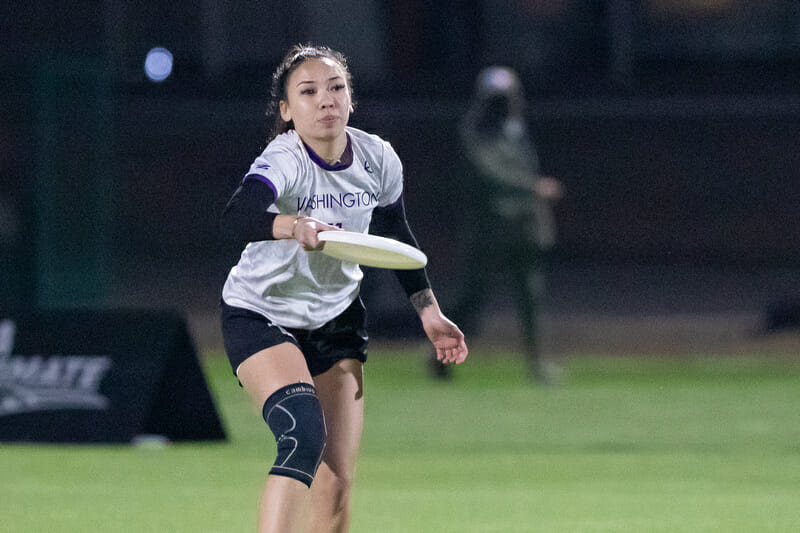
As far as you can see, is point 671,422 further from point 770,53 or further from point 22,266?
point 770,53

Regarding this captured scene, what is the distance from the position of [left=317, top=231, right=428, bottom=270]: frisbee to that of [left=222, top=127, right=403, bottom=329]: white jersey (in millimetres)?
256

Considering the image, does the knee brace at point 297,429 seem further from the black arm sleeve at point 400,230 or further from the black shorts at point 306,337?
the black arm sleeve at point 400,230

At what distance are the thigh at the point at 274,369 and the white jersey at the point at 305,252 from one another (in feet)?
0.48

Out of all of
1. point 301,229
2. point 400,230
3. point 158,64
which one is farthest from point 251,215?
point 158,64

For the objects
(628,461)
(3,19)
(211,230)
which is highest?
(3,19)

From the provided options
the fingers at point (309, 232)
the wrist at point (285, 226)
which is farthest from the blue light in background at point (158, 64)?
the fingers at point (309, 232)

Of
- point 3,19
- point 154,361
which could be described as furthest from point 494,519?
point 3,19

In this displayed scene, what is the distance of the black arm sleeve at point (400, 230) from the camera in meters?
5.02

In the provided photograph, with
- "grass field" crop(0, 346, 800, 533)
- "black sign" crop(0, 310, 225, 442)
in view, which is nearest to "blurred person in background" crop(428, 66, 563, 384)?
"grass field" crop(0, 346, 800, 533)

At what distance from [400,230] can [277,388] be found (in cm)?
80

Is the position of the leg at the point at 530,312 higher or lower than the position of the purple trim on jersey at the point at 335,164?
lower

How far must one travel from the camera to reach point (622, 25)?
2427 centimetres

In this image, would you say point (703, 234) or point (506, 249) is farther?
point (703, 234)

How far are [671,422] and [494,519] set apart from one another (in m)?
3.19
